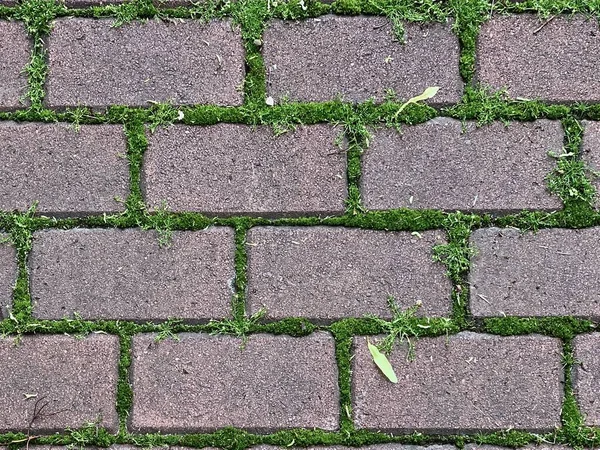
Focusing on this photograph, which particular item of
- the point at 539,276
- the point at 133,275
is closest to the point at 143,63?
the point at 133,275

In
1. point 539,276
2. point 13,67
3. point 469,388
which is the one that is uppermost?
point 13,67

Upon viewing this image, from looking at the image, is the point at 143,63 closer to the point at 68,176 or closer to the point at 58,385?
the point at 68,176

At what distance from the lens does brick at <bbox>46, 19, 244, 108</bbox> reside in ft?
4.67

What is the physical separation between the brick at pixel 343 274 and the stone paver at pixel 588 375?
0.99 ft

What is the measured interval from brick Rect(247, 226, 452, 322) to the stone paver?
0.99ft

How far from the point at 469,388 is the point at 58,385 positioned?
0.89 metres

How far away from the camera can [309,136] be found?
1.42 m

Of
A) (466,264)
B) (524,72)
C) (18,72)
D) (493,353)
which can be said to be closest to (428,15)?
(524,72)

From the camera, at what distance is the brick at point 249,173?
1.41 m

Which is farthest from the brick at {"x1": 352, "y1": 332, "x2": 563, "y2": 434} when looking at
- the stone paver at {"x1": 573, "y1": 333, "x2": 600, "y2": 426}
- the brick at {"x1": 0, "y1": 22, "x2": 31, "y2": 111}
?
the brick at {"x1": 0, "y1": 22, "x2": 31, "y2": 111}

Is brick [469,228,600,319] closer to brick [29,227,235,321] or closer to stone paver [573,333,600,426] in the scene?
stone paver [573,333,600,426]

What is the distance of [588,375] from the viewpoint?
4.58 feet

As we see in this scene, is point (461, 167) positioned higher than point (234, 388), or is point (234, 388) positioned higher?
point (461, 167)

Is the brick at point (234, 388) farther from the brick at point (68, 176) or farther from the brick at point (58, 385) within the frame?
the brick at point (68, 176)
